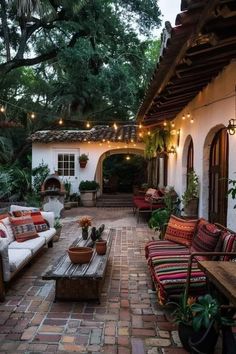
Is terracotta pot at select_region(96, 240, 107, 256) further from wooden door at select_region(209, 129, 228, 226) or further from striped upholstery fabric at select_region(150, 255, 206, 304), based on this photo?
wooden door at select_region(209, 129, 228, 226)

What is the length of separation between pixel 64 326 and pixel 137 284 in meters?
1.52

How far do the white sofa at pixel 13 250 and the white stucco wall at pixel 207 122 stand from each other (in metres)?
2.96

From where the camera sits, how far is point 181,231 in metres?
5.12

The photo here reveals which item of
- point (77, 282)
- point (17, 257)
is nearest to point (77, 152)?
point (17, 257)

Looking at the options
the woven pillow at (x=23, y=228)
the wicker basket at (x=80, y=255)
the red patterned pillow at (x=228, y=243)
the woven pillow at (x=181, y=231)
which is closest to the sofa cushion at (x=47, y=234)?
the woven pillow at (x=23, y=228)

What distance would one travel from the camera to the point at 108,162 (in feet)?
67.8

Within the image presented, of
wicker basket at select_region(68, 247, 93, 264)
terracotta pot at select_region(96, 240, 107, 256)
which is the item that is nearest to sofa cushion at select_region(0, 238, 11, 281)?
wicker basket at select_region(68, 247, 93, 264)

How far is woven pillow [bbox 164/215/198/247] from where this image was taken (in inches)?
196

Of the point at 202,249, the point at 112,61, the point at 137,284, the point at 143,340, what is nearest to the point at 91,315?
the point at 143,340

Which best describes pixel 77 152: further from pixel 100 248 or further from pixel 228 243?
pixel 228 243

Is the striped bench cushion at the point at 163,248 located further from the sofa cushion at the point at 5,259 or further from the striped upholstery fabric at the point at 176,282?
the sofa cushion at the point at 5,259

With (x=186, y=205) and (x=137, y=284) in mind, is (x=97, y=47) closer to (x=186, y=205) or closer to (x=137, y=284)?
(x=186, y=205)

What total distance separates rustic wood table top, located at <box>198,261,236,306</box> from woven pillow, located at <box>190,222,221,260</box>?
1075 mm

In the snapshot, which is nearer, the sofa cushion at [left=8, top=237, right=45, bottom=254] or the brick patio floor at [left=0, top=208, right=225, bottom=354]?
the brick patio floor at [left=0, top=208, right=225, bottom=354]
